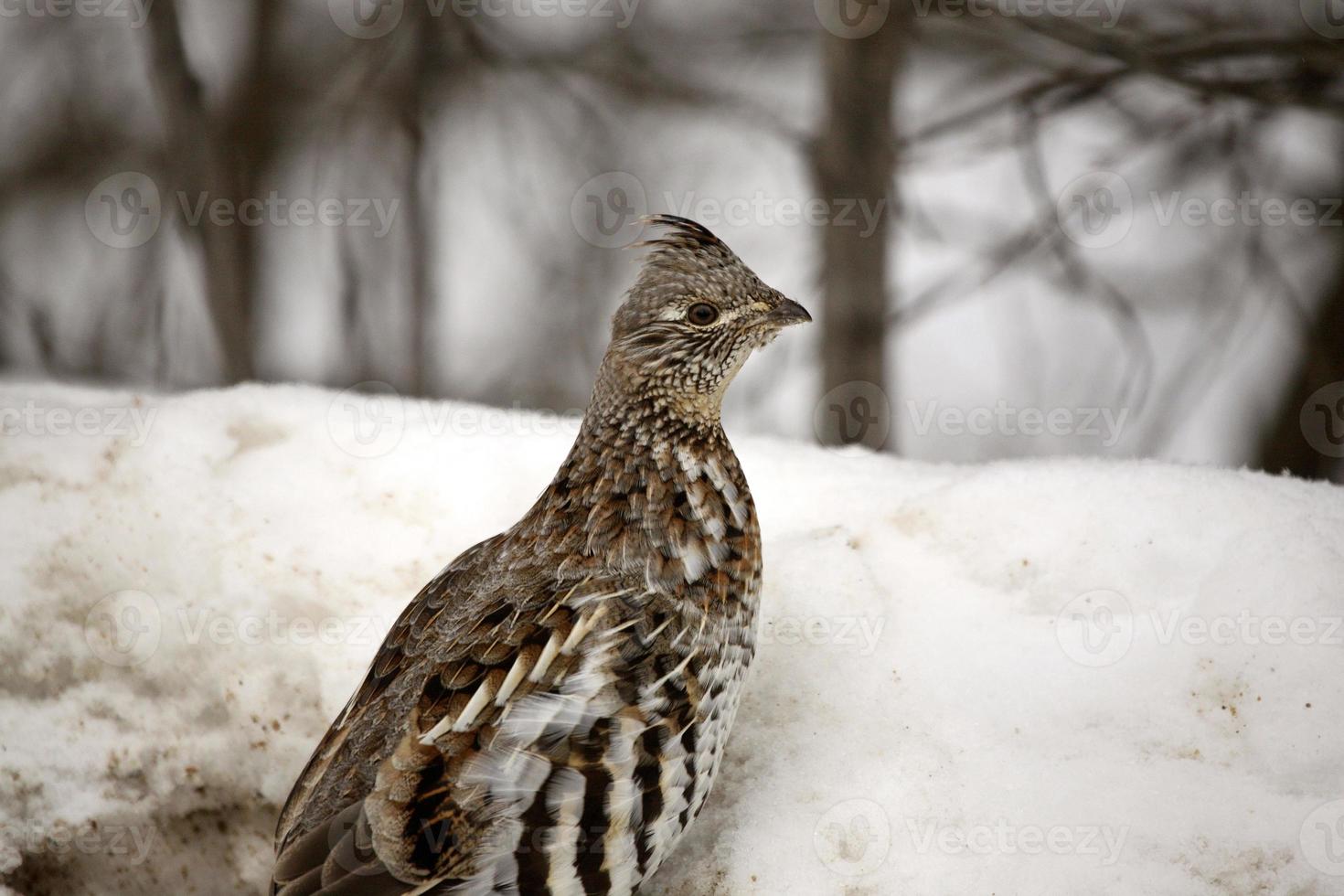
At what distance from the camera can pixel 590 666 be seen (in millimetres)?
2158

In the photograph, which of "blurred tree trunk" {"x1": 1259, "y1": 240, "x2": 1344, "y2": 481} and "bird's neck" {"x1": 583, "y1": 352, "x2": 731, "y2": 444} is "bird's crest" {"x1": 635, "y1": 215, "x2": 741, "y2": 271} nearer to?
"bird's neck" {"x1": 583, "y1": 352, "x2": 731, "y2": 444}

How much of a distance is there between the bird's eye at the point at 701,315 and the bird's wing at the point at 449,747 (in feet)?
2.07

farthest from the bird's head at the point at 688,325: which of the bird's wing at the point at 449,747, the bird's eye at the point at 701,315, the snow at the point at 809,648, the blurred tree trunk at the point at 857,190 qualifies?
the blurred tree trunk at the point at 857,190

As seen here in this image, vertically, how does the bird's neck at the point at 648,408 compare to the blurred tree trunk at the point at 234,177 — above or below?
below

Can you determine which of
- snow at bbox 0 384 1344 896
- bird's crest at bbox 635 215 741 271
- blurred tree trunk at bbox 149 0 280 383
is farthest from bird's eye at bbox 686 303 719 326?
blurred tree trunk at bbox 149 0 280 383

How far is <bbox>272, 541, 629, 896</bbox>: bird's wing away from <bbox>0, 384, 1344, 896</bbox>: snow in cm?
53

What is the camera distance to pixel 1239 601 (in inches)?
99.0

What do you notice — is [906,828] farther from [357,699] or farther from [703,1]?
[703,1]

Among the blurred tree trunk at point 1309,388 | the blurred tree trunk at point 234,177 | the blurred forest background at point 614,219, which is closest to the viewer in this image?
the blurred tree trunk at point 1309,388

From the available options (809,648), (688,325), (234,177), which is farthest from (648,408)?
(234,177)

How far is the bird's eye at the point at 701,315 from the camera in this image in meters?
2.47

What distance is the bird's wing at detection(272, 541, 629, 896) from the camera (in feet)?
6.74

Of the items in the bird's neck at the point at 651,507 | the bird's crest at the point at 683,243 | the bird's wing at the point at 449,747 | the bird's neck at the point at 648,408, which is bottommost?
the bird's wing at the point at 449,747

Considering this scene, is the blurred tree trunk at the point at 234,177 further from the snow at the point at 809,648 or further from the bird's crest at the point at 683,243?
the bird's crest at the point at 683,243
